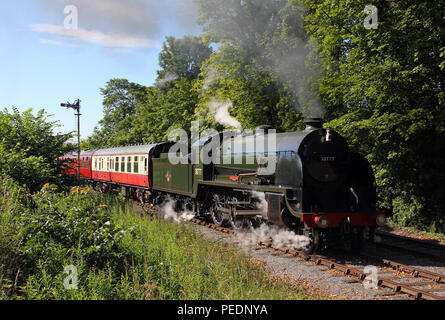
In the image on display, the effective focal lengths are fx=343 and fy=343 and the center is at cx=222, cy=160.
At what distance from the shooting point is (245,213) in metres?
8.85

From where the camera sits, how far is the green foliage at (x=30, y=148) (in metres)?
9.55

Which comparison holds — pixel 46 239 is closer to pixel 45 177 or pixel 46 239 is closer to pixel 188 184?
pixel 45 177

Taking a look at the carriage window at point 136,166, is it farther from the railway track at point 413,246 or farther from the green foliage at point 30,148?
the railway track at point 413,246

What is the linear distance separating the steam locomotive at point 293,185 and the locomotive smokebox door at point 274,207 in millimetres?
23

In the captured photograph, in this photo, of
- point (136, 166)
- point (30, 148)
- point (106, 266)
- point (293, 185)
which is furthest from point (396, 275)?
point (136, 166)

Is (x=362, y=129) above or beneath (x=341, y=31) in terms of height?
beneath

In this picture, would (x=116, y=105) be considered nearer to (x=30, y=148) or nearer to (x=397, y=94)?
(x=30, y=148)

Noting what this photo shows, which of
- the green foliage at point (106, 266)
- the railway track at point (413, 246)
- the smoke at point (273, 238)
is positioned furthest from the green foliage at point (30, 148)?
the railway track at point (413, 246)

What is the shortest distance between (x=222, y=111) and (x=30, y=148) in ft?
35.8

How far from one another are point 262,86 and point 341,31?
18.9ft

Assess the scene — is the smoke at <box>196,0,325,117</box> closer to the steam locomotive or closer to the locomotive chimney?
the locomotive chimney

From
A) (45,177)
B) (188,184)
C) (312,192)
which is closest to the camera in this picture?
(312,192)

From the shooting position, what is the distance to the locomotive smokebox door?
7.79 m
